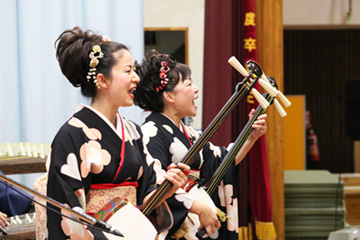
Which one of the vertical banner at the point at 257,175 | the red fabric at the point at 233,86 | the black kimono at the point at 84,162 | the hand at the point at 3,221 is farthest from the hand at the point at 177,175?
the vertical banner at the point at 257,175

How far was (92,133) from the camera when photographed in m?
1.79

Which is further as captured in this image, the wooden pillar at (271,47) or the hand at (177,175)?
the wooden pillar at (271,47)

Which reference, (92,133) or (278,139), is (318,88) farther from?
(92,133)

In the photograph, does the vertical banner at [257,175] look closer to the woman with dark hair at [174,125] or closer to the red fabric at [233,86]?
the red fabric at [233,86]

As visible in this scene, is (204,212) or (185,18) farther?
(185,18)

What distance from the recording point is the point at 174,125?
7.98ft

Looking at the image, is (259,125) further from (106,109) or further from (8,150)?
(8,150)

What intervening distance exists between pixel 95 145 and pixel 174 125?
0.70m

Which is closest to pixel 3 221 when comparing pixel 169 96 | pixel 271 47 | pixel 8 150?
pixel 8 150

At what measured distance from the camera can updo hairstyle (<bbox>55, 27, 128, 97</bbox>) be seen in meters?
1.82

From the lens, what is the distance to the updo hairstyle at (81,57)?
1.82 m

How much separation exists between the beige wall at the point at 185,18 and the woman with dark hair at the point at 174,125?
199 cm

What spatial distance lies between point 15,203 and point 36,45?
0.78 metres

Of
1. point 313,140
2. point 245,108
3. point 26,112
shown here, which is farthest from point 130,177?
point 313,140
